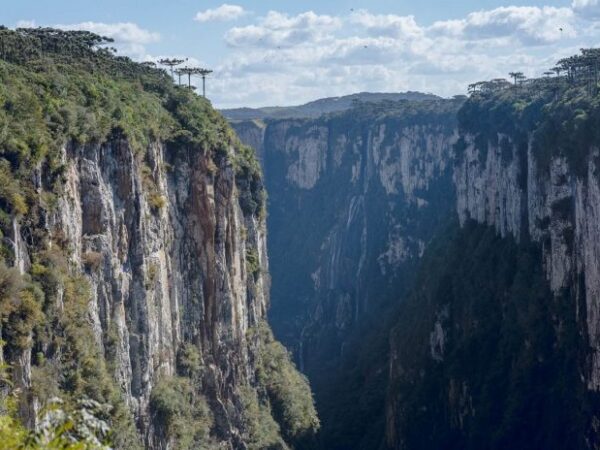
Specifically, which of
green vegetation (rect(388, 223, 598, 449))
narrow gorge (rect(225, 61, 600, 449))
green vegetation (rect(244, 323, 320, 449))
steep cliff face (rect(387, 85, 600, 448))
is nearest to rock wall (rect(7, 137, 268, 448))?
green vegetation (rect(244, 323, 320, 449))

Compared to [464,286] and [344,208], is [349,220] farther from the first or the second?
[464,286]

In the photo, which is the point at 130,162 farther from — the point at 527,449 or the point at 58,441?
the point at 527,449

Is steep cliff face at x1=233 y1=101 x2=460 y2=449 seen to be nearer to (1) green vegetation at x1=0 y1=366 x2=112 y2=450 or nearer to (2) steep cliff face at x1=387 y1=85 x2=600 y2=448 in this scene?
(2) steep cliff face at x1=387 y1=85 x2=600 y2=448

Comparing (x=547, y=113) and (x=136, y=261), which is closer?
(x=136, y=261)

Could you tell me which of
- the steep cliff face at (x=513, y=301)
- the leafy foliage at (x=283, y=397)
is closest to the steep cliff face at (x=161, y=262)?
the leafy foliage at (x=283, y=397)

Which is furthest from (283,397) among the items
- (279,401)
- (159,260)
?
(159,260)

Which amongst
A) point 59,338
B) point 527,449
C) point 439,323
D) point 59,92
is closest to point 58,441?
point 59,338
